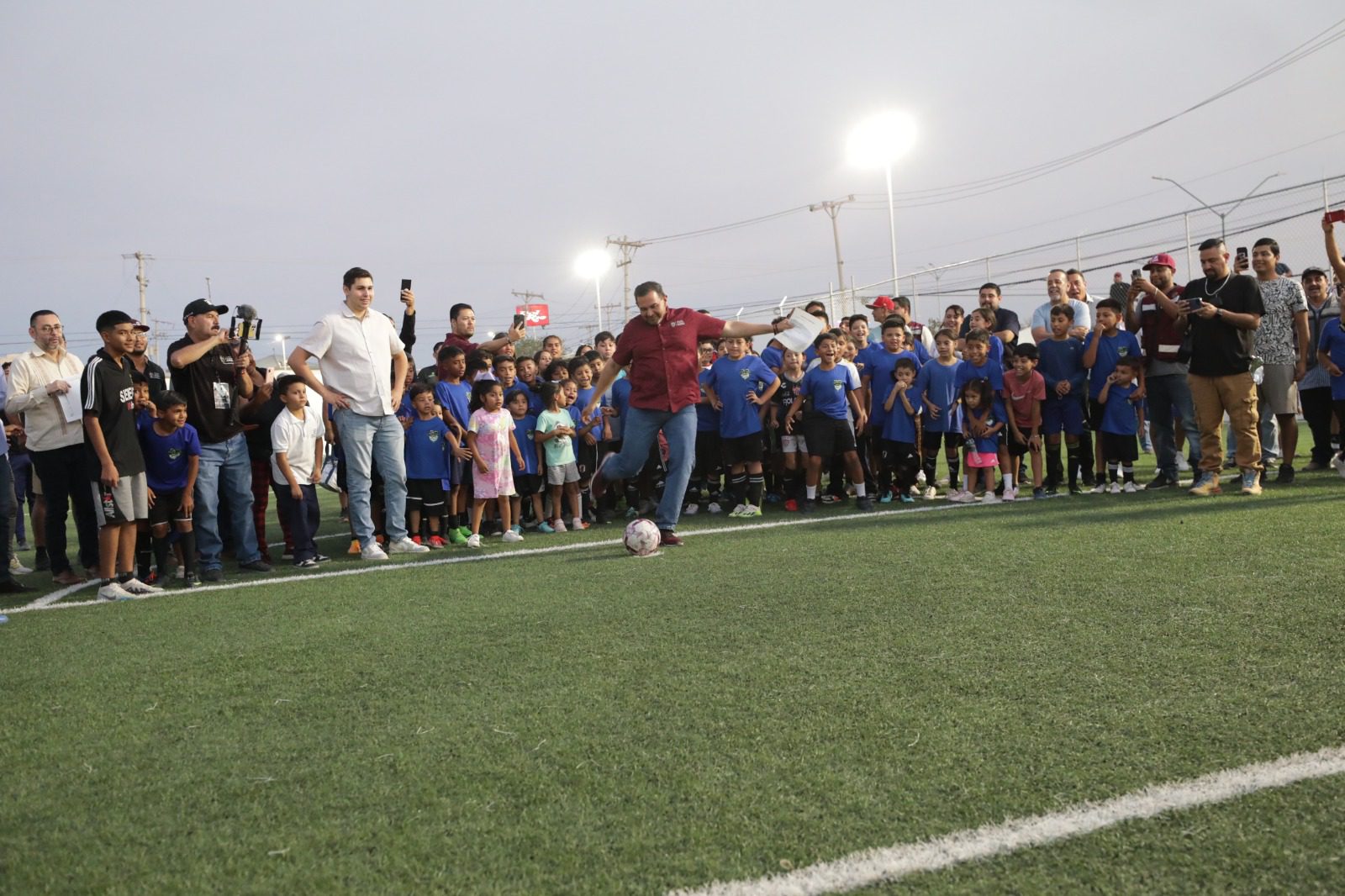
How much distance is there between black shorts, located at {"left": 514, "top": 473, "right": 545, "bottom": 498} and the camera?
9961 mm

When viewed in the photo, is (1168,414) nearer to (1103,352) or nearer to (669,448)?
(1103,352)

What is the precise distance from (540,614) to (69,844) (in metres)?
2.82

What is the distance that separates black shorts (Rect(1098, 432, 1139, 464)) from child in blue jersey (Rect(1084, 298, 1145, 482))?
0.13 m

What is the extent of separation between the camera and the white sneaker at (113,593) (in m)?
7.07

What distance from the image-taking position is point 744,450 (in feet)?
33.7

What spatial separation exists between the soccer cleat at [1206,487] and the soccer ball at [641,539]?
4.85 metres

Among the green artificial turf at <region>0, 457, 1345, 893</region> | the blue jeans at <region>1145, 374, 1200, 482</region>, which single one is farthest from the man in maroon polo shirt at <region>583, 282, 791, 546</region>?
the blue jeans at <region>1145, 374, 1200, 482</region>

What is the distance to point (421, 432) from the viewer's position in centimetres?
936

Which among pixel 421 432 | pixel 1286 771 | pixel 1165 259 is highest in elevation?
pixel 1165 259

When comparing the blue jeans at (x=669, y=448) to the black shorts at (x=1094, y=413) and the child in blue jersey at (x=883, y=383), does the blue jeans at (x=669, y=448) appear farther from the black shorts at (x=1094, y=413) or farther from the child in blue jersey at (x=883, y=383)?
the black shorts at (x=1094, y=413)

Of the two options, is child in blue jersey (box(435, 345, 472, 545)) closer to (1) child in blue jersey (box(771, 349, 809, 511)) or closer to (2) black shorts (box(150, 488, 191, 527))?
(2) black shorts (box(150, 488, 191, 527))

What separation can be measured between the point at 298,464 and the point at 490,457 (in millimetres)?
1703

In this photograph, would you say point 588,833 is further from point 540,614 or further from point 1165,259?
point 1165,259

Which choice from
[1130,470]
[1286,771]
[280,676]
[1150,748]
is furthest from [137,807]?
[1130,470]
